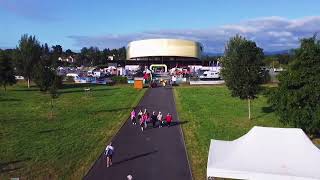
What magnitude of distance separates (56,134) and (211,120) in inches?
457

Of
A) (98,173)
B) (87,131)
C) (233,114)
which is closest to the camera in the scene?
(98,173)

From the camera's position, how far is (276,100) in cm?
2739

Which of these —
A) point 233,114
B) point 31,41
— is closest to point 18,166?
point 233,114

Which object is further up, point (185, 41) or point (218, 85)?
point (185, 41)

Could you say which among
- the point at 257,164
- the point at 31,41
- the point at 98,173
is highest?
the point at 31,41

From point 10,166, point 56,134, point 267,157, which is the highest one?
point 267,157

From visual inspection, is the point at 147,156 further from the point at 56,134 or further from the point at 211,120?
the point at 211,120

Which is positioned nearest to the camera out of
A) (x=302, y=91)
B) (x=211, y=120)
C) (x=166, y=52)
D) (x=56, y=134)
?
(x=302, y=91)

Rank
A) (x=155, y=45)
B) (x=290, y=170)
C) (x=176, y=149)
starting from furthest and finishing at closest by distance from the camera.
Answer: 1. (x=155, y=45)
2. (x=176, y=149)
3. (x=290, y=170)

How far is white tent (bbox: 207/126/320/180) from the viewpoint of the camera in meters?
15.7

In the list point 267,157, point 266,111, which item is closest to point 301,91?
point 267,157

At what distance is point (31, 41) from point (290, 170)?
68.9 metres

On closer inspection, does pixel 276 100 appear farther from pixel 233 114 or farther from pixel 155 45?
pixel 155 45

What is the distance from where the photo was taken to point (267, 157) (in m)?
16.6
